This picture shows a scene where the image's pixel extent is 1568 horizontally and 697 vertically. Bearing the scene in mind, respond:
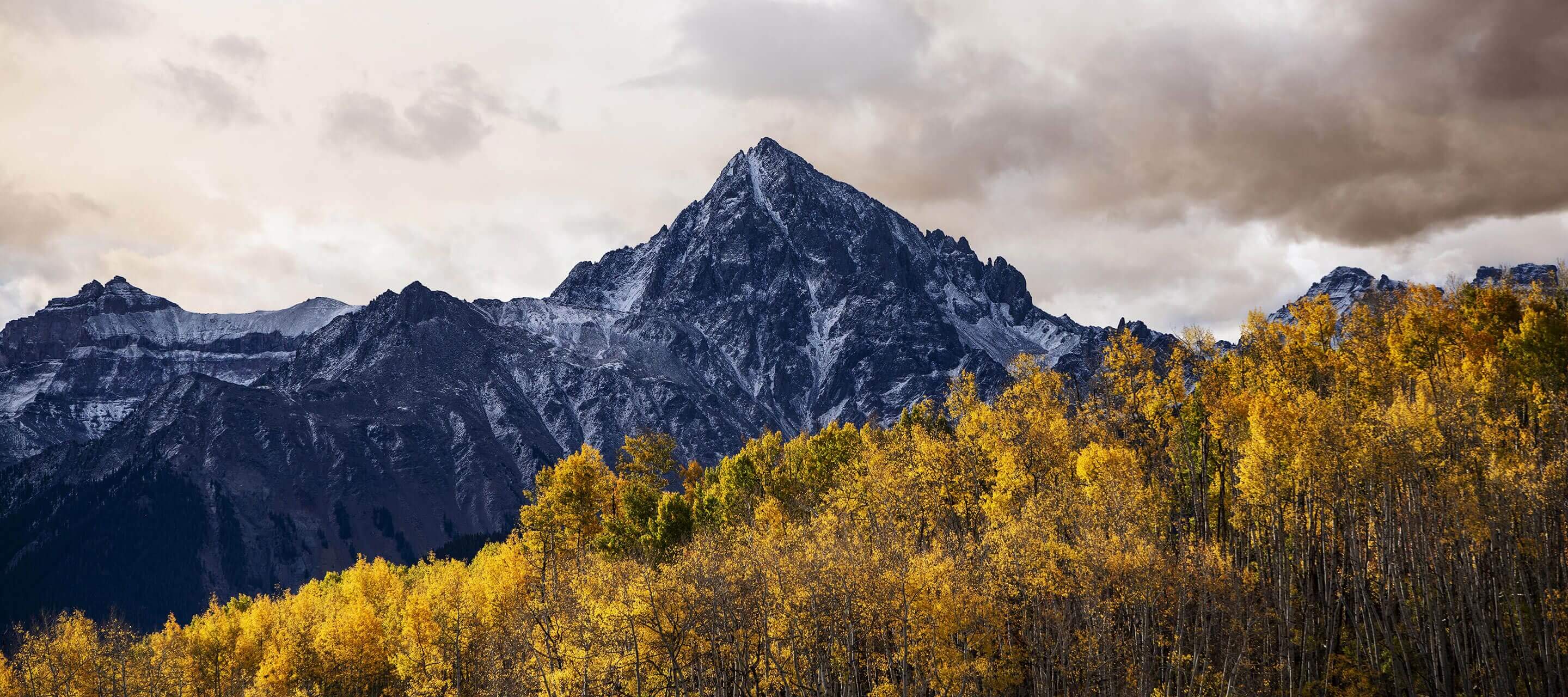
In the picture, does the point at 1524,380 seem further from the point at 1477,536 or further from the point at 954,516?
the point at 954,516

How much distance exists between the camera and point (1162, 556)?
61.6 meters

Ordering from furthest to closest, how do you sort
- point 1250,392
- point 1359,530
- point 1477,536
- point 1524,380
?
point 1250,392 < point 1524,380 < point 1359,530 < point 1477,536

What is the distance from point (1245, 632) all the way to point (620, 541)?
190 feet

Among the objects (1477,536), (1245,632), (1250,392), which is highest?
(1250,392)

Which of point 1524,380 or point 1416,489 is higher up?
point 1524,380

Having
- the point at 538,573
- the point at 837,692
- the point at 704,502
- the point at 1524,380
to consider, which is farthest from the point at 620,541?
the point at 1524,380

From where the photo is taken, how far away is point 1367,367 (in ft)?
236

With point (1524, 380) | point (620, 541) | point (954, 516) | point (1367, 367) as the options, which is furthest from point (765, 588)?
point (1524, 380)

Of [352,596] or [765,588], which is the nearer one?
[765,588]

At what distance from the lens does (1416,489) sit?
57062 mm

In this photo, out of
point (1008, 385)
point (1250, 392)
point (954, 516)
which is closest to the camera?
point (1250, 392)

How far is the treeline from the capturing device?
5659 cm

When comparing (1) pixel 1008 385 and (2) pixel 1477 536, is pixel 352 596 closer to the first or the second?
(1) pixel 1008 385

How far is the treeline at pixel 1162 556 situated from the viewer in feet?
186
